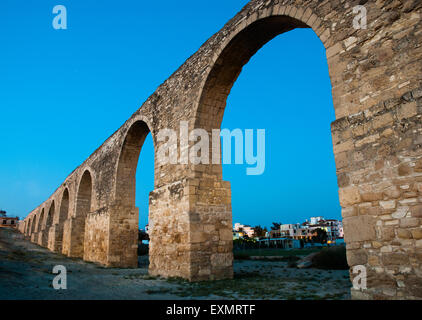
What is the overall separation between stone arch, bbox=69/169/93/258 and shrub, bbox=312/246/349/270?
11.2 m

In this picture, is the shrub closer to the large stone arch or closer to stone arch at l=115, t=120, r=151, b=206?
the large stone arch

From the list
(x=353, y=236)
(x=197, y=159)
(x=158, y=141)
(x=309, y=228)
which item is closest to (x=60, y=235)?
(x=158, y=141)

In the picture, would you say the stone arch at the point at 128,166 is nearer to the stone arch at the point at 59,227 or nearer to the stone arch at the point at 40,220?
the stone arch at the point at 59,227

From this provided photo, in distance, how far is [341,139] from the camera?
3770mm

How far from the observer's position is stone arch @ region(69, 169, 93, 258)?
15.1 metres

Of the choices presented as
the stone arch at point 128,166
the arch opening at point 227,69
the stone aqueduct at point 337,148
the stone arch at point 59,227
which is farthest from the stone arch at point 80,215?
the arch opening at point 227,69

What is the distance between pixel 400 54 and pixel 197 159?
14.6 ft

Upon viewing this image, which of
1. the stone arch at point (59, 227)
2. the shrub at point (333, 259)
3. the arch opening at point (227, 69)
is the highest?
the arch opening at point (227, 69)

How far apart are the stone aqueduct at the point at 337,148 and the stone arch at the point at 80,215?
16.4 feet

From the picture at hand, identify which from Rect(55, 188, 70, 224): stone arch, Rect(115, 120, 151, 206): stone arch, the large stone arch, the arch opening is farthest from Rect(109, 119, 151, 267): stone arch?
Rect(55, 188, 70, 224): stone arch

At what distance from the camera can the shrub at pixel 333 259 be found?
7485 mm

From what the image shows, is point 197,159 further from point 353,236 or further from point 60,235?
point 60,235

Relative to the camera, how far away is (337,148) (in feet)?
12.5

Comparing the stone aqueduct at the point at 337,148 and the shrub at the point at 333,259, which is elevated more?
the stone aqueduct at the point at 337,148
